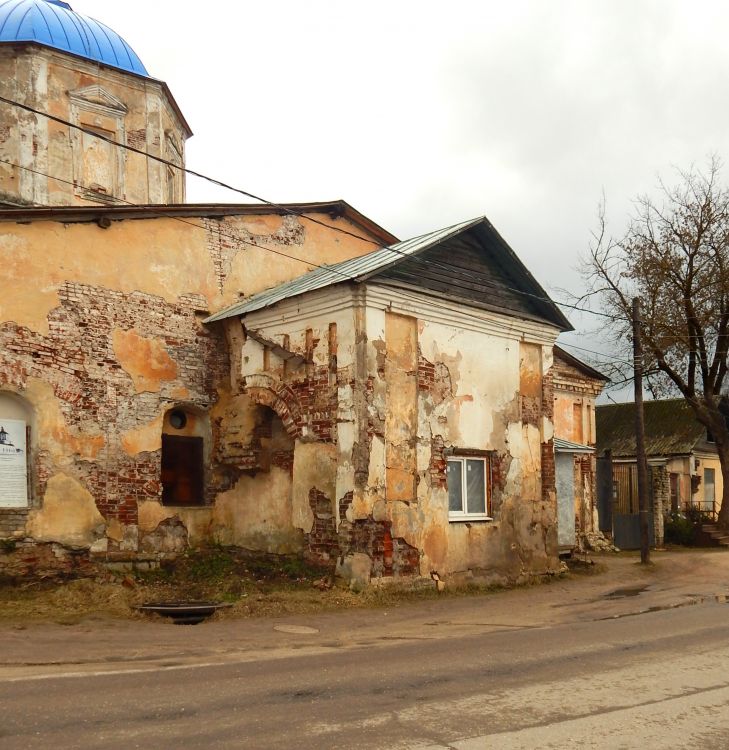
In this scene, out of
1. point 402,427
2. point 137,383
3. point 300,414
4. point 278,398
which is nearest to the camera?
point 402,427

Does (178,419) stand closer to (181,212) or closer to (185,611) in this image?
(181,212)

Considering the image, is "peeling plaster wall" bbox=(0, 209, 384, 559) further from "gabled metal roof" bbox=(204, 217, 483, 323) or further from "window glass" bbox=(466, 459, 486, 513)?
"window glass" bbox=(466, 459, 486, 513)

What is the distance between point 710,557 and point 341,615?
44.4ft

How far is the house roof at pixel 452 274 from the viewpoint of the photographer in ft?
43.5

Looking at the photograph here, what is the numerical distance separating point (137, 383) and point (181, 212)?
3.06 metres

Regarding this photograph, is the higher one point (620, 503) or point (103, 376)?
point (103, 376)

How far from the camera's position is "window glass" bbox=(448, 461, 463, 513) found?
13.9 m

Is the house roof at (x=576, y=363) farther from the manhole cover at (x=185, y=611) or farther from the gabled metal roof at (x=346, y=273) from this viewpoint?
the manhole cover at (x=185, y=611)

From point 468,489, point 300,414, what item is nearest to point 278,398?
point 300,414

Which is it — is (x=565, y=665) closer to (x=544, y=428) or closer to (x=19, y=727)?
(x=19, y=727)

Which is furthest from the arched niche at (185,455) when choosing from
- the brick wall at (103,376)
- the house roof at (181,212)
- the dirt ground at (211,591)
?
the house roof at (181,212)

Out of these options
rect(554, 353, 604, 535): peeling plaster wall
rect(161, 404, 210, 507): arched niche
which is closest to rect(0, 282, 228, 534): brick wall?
rect(161, 404, 210, 507): arched niche

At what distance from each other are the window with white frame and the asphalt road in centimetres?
452

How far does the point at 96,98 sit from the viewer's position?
17.5 metres
